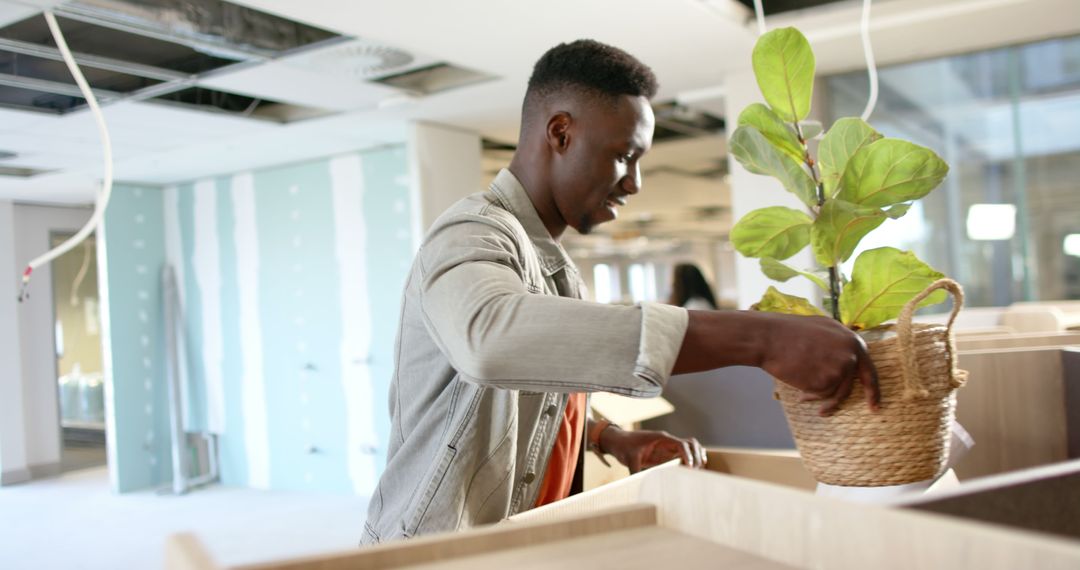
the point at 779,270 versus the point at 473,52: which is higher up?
the point at 473,52

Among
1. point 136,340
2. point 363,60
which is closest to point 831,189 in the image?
point 363,60

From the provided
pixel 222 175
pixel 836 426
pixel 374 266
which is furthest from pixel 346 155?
pixel 836 426

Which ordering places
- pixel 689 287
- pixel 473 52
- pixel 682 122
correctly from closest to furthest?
1. pixel 473 52
2. pixel 689 287
3. pixel 682 122

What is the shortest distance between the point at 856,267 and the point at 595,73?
0.45m

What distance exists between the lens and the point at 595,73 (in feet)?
3.98

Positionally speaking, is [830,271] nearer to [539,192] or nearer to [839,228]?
[839,228]

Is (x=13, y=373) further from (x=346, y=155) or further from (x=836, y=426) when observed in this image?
(x=836, y=426)

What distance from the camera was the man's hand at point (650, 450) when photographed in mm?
1384

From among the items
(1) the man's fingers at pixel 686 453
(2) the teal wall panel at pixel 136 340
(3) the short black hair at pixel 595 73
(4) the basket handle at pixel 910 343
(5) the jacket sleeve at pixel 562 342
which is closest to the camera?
(5) the jacket sleeve at pixel 562 342

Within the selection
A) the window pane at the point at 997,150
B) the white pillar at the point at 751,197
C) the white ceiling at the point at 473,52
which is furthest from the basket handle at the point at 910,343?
the window pane at the point at 997,150

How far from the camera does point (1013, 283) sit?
466 centimetres

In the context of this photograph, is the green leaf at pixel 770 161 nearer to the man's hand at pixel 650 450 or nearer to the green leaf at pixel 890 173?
the green leaf at pixel 890 173

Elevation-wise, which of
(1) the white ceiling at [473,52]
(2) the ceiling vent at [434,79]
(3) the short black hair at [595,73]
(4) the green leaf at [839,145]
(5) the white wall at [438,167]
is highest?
(2) the ceiling vent at [434,79]

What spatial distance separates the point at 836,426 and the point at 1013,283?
4.36 metres
